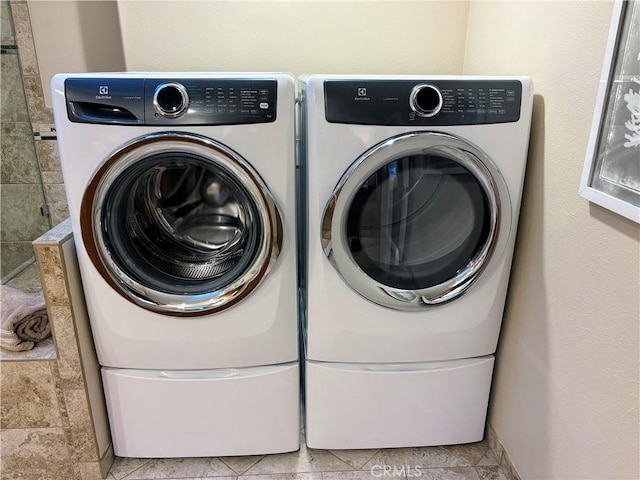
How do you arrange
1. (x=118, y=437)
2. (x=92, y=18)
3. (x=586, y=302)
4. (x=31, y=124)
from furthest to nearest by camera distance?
(x=31, y=124)
(x=92, y=18)
(x=118, y=437)
(x=586, y=302)

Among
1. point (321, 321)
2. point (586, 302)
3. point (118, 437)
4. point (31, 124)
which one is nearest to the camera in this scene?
point (586, 302)

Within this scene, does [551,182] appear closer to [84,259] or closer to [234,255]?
[234,255]

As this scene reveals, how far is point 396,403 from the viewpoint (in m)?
1.51

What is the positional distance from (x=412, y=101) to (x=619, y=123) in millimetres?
461

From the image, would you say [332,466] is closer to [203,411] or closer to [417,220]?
[203,411]

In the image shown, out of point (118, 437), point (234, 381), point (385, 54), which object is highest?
point (385, 54)

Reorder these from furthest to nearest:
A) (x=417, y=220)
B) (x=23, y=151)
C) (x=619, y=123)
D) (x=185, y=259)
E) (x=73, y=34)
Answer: (x=23, y=151) < (x=73, y=34) < (x=185, y=259) < (x=417, y=220) < (x=619, y=123)

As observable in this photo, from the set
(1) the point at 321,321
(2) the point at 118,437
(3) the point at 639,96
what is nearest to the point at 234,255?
(1) the point at 321,321

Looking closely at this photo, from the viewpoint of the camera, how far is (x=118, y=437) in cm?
151

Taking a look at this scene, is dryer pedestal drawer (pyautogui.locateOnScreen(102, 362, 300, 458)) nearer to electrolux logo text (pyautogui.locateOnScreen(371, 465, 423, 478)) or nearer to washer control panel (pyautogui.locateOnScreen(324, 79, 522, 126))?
electrolux logo text (pyautogui.locateOnScreen(371, 465, 423, 478))

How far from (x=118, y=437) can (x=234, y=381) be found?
438 mm

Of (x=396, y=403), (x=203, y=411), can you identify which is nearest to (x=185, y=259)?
(x=203, y=411)

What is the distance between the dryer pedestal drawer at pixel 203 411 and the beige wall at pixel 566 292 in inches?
27.6

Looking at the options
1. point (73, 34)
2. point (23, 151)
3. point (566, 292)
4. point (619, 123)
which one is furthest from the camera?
point (23, 151)
